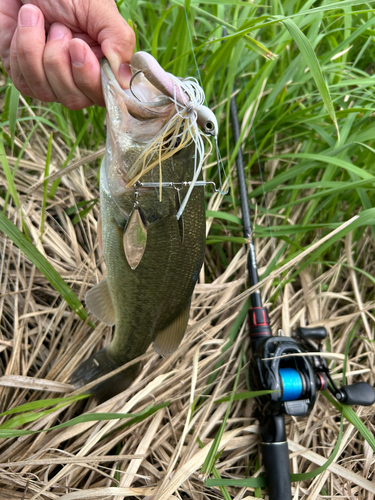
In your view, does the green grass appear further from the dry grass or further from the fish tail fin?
the fish tail fin

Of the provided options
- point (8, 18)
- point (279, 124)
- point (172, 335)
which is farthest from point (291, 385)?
point (8, 18)

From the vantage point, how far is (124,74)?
1335 mm

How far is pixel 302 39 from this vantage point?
1560mm

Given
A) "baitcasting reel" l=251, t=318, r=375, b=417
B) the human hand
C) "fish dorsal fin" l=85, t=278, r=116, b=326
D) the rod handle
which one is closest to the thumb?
the human hand

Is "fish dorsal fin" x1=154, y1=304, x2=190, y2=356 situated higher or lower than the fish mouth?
lower

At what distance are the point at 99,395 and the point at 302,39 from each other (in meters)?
1.87

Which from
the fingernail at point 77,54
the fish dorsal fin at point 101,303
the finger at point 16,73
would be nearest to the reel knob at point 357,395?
the fish dorsal fin at point 101,303

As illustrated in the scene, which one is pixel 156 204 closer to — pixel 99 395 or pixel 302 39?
pixel 302 39

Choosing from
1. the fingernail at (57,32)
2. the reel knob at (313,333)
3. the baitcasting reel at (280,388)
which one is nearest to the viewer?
the fingernail at (57,32)

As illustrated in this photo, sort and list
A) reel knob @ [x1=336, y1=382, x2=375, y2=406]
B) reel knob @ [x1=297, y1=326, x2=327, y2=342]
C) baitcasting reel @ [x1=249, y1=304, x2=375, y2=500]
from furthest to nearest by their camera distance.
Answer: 1. reel knob @ [x1=297, y1=326, x2=327, y2=342]
2. reel knob @ [x1=336, y1=382, x2=375, y2=406]
3. baitcasting reel @ [x1=249, y1=304, x2=375, y2=500]

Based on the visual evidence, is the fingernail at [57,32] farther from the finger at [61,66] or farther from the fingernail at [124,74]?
the fingernail at [124,74]

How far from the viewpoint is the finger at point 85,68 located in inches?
51.1

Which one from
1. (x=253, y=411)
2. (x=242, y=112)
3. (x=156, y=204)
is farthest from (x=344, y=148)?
(x=253, y=411)

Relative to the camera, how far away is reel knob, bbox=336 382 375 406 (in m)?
1.97
